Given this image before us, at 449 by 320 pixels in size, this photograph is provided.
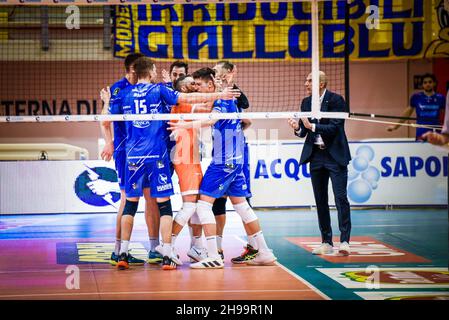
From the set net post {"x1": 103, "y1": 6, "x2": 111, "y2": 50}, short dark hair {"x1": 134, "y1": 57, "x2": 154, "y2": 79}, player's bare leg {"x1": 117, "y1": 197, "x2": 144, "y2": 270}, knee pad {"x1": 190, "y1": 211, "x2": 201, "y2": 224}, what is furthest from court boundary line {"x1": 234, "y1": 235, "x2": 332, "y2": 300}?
net post {"x1": 103, "y1": 6, "x2": 111, "y2": 50}

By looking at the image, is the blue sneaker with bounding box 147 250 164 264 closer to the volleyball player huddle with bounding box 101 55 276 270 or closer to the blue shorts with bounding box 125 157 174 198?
the volleyball player huddle with bounding box 101 55 276 270

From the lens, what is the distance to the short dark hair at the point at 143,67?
27.7 feet

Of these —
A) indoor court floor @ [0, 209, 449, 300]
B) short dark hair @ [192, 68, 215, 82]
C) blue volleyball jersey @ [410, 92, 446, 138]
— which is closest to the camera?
indoor court floor @ [0, 209, 449, 300]

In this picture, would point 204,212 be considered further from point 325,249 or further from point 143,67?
point 325,249

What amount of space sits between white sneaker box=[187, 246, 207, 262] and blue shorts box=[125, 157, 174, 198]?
1.02m

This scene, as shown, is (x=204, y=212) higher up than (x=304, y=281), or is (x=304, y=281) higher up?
(x=204, y=212)

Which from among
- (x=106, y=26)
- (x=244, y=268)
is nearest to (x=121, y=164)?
(x=244, y=268)

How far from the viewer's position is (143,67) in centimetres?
845

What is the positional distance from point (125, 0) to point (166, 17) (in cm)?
946

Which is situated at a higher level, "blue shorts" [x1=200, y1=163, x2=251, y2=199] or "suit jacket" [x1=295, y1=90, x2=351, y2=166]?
"suit jacket" [x1=295, y1=90, x2=351, y2=166]

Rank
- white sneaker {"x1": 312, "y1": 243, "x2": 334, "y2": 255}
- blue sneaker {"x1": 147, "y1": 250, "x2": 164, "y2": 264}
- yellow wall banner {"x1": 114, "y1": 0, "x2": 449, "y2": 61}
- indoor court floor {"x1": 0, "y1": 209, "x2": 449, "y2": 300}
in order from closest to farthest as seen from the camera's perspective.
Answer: indoor court floor {"x1": 0, "y1": 209, "x2": 449, "y2": 300}
blue sneaker {"x1": 147, "y1": 250, "x2": 164, "y2": 264}
white sneaker {"x1": 312, "y1": 243, "x2": 334, "y2": 255}
yellow wall banner {"x1": 114, "y1": 0, "x2": 449, "y2": 61}

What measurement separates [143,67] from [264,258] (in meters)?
2.66

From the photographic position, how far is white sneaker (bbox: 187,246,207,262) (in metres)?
8.98
